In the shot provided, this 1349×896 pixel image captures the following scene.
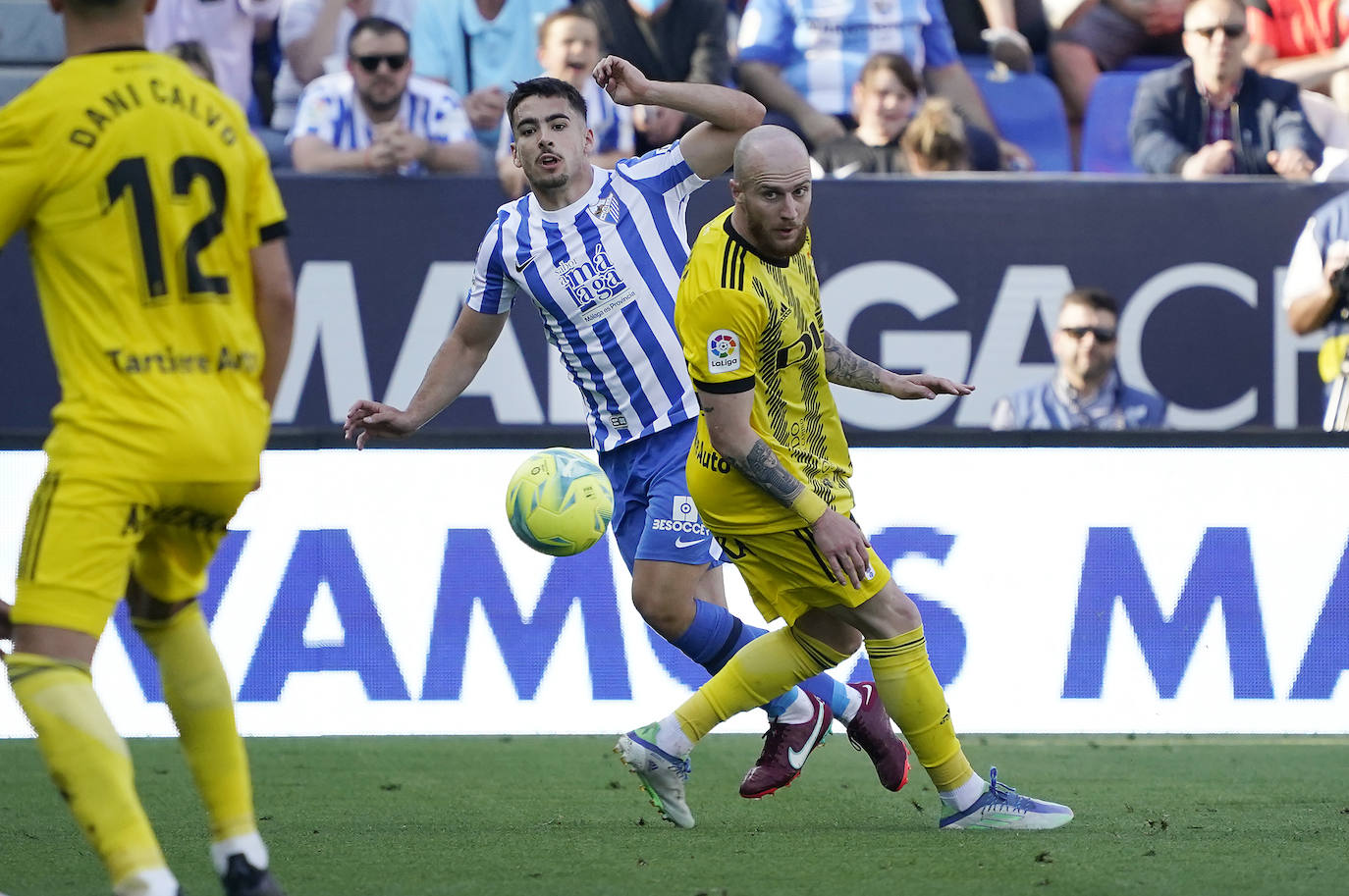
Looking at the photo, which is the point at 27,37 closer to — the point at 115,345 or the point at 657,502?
the point at 657,502

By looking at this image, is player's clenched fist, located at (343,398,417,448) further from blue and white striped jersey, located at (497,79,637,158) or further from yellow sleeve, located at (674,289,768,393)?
blue and white striped jersey, located at (497,79,637,158)

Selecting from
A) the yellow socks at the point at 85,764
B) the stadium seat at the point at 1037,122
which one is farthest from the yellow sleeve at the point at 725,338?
the stadium seat at the point at 1037,122

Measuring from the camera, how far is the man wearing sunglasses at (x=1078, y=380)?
9.14 metres

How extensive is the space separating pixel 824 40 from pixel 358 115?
109 inches

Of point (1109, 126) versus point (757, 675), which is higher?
point (1109, 126)

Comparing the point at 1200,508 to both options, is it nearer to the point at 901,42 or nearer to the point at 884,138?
the point at 884,138

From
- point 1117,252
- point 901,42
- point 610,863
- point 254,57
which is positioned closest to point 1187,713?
point 1117,252

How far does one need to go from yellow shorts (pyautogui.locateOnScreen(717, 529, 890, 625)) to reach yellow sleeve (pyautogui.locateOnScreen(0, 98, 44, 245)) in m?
2.35

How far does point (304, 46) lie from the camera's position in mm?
10273

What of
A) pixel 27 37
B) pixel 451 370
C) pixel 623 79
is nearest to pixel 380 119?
pixel 27 37

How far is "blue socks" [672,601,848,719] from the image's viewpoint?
19.4 ft

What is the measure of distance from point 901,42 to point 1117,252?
1992mm

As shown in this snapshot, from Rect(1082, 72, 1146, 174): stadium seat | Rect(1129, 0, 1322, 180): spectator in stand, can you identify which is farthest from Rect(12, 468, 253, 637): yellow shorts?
Rect(1082, 72, 1146, 174): stadium seat

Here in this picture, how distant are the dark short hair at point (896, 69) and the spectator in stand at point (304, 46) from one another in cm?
282
